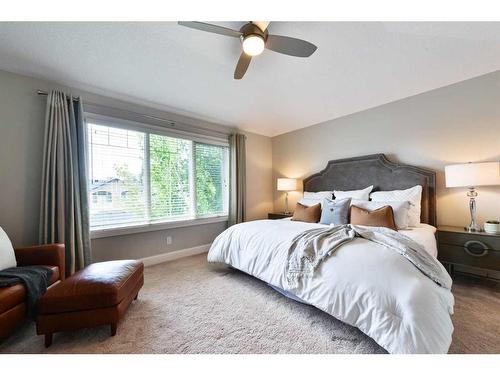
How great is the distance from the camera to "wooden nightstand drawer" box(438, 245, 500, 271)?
6.89 ft

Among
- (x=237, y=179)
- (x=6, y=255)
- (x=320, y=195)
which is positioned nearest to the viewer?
(x=6, y=255)

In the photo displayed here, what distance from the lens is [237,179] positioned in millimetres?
4070

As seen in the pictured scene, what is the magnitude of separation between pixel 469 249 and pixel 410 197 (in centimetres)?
75

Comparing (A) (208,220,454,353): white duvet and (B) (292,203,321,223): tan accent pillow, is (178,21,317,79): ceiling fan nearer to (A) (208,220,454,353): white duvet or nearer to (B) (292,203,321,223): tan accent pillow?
(A) (208,220,454,353): white duvet

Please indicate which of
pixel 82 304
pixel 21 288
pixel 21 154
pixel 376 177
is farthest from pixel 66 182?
pixel 376 177

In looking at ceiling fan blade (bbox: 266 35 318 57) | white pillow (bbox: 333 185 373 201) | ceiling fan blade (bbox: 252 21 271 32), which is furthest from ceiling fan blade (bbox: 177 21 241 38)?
white pillow (bbox: 333 185 373 201)

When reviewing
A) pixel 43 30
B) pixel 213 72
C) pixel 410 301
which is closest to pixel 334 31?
pixel 213 72

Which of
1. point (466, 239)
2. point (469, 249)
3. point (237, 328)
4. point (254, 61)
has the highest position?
point (254, 61)

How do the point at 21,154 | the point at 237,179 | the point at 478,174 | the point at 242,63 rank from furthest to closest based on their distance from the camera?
the point at 237,179 < the point at 21,154 < the point at 478,174 < the point at 242,63

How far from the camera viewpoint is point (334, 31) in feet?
5.70

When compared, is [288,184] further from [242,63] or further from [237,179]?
[242,63]

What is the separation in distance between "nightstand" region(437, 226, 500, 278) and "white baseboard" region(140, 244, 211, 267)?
334 cm

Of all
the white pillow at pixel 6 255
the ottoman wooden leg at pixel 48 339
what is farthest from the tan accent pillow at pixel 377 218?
the white pillow at pixel 6 255
